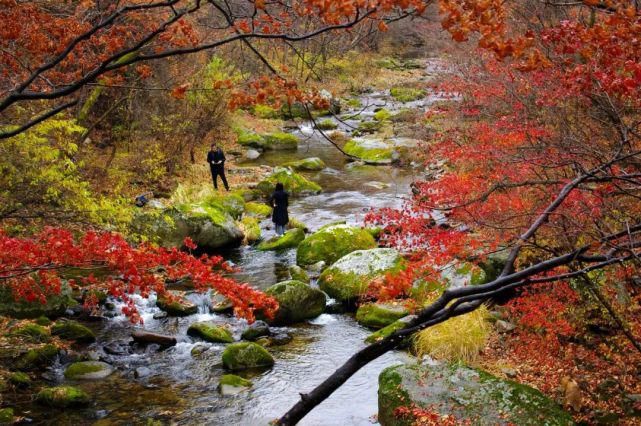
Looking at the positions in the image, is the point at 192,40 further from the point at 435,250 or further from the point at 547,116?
the point at 547,116

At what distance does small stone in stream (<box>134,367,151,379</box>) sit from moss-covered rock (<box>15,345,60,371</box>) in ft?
4.81

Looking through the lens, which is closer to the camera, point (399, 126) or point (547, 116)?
point (547, 116)

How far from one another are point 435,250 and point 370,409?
114 inches

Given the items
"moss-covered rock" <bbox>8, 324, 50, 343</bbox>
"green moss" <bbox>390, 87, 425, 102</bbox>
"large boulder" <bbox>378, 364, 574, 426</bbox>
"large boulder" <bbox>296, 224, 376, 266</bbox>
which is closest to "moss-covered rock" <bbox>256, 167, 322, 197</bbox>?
"large boulder" <bbox>296, 224, 376, 266</bbox>

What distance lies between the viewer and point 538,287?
32.5ft

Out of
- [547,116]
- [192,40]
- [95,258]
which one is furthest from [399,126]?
[95,258]

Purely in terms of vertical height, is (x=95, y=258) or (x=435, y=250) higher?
(x=95, y=258)

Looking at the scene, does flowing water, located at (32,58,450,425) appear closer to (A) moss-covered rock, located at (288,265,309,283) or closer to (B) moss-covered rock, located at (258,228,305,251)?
(A) moss-covered rock, located at (288,265,309,283)

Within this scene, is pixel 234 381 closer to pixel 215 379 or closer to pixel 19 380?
pixel 215 379

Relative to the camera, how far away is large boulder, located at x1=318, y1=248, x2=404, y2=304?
481 inches

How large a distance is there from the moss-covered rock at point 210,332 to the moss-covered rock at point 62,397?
2657 millimetres

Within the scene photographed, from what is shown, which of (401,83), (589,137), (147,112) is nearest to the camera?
(589,137)

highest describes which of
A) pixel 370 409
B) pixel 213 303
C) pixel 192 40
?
pixel 192 40

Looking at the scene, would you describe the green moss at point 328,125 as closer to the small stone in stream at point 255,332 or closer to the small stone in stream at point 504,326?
the small stone in stream at point 255,332
